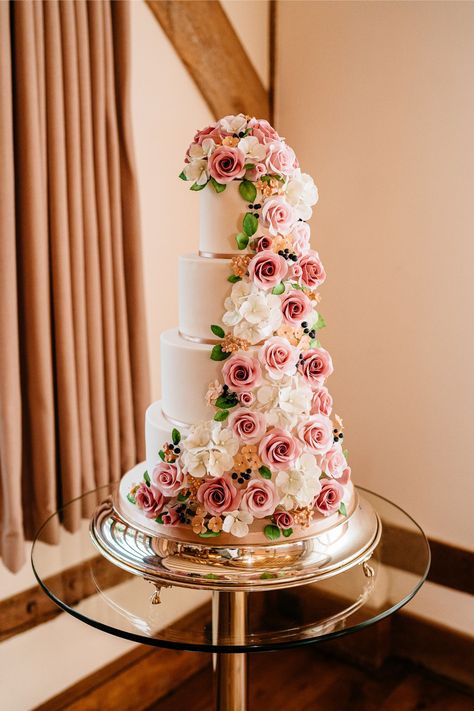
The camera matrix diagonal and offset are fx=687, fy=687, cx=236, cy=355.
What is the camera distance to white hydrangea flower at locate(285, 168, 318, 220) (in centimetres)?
135

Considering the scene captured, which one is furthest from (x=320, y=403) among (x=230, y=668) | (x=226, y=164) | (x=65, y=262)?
(x=65, y=262)

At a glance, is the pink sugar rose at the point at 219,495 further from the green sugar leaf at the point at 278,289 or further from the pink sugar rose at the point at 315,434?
the green sugar leaf at the point at 278,289

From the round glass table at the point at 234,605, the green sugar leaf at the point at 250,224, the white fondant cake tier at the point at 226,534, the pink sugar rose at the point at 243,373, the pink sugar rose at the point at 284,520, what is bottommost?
the round glass table at the point at 234,605

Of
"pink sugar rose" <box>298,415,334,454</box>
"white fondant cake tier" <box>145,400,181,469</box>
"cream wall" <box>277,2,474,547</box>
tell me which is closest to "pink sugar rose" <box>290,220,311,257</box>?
"pink sugar rose" <box>298,415,334,454</box>

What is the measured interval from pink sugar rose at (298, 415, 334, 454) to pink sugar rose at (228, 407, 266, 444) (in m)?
0.09

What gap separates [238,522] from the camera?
130 cm

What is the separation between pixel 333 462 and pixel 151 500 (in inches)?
14.6

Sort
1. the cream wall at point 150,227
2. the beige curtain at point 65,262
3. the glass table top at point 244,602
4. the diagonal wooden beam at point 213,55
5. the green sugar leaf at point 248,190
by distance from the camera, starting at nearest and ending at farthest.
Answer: the glass table top at point 244,602 < the green sugar leaf at point 248,190 < the beige curtain at point 65,262 < the cream wall at point 150,227 < the diagonal wooden beam at point 213,55

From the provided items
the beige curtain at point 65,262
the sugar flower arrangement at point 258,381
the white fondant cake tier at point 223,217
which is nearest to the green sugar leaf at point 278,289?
the sugar flower arrangement at point 258,381

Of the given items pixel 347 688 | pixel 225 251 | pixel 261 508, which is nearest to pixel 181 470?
pixel 261 508

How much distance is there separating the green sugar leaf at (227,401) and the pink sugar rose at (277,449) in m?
0.09

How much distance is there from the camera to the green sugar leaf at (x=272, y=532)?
1.31 m

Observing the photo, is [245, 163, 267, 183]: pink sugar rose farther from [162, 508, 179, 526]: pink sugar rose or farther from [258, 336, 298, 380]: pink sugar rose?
[162, 508, 179, 526]: pink sugar rose

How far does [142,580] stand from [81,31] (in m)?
1.36
